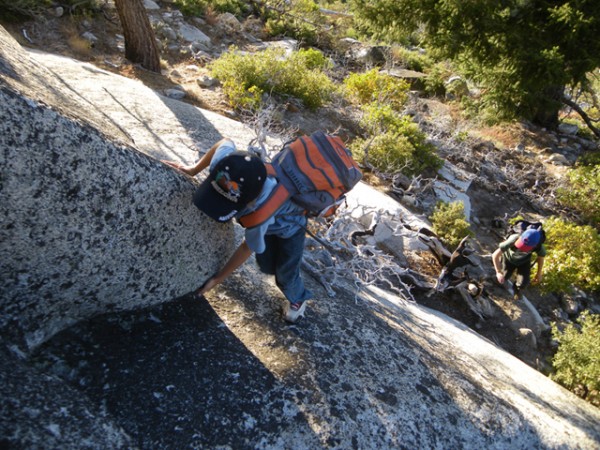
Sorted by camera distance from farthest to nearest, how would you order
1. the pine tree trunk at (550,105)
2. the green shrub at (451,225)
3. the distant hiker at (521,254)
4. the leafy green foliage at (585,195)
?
the pine tree trunk at (550,105) → the leafy green foliage at (585,195) → the green shrub at (451,225) → the distant hiker at (521,254)

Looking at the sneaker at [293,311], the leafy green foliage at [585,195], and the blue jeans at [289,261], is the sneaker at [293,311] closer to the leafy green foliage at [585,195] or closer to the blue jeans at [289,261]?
the blue jeans at [289,261]

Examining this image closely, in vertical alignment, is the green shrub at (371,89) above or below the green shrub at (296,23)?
below

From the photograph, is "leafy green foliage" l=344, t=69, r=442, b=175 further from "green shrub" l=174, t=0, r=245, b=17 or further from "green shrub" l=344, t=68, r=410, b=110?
"green shrub" l=174, t=0, r=245, b=17

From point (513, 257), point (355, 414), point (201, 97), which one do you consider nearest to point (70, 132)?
point (355, 414)

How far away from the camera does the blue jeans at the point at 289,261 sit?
8.54 ft

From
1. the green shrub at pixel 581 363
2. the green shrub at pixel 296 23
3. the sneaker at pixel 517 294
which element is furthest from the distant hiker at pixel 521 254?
the green shrub at pixel 296 23

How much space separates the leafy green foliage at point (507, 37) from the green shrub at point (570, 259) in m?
3.11

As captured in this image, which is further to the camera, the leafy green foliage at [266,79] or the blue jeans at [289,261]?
the leafy green foliage at [266,79]

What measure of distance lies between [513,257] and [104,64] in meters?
8.54

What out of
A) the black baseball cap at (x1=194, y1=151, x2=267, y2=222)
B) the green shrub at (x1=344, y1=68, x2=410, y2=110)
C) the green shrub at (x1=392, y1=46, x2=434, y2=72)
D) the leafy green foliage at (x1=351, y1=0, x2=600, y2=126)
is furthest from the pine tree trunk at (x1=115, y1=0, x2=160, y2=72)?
the green shrub at (x1=392, y1=46, x2=434, y2=72)

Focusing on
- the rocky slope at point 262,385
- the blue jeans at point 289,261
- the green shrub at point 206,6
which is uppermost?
the green shrub at point 206,6

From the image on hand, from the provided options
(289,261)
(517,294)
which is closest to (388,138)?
(517,294)

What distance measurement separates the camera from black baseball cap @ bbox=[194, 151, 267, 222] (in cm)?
202

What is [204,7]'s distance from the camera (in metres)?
12.8
